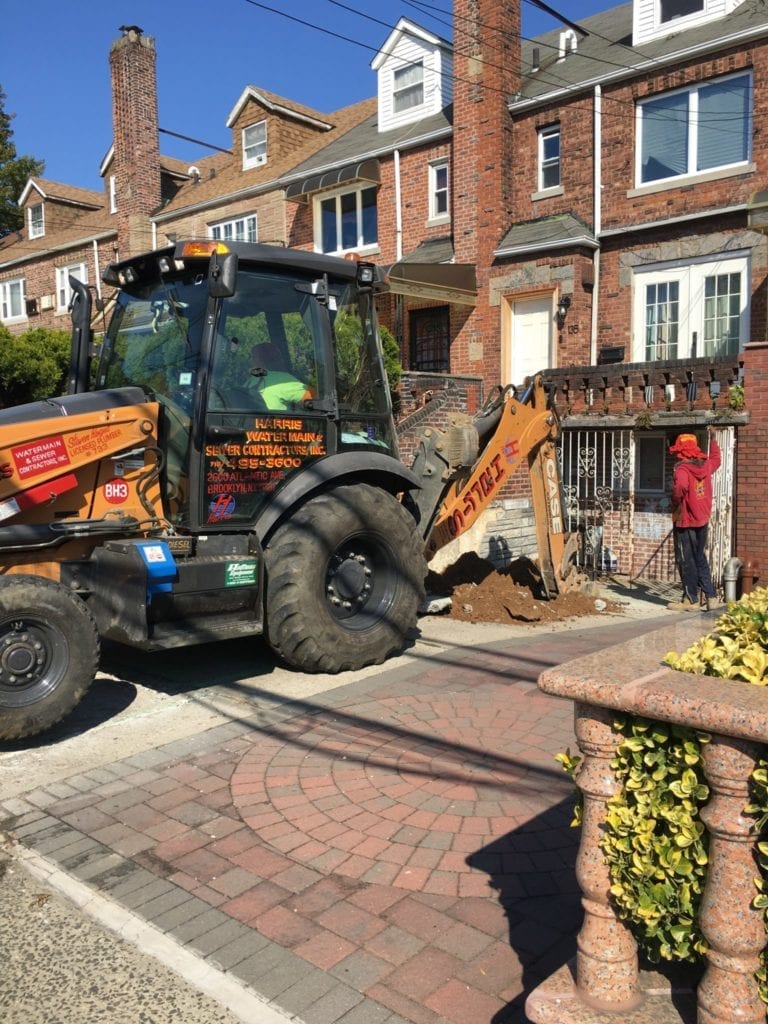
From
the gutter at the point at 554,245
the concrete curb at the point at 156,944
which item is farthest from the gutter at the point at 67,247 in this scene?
the concrete curb at the point at 156,944

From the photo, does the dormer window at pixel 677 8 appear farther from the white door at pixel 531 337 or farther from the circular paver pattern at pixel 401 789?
the circular paver pattern at pixel 401 789

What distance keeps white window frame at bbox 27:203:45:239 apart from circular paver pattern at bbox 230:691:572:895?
2957 centimetres

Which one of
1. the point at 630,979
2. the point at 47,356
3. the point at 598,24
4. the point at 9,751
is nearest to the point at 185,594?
the point at 9,751

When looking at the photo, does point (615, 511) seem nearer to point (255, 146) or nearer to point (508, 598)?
point (508, 598)

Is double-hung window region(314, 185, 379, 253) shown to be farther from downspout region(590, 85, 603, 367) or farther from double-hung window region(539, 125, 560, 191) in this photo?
downspout region(590, 85, 603, 367)

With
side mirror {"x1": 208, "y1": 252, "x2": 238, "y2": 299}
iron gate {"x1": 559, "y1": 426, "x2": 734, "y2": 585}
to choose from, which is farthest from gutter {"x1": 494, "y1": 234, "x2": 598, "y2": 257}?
side mirror {"x1": 208, "y1": 252, "x2": 238, "y2": 299}

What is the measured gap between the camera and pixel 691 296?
1379 centimetres

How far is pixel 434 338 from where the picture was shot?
17.9 meters

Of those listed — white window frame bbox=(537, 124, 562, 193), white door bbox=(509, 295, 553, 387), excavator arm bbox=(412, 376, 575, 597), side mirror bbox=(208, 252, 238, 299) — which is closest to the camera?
side mirror bbox=(208, 252, 238, 299)

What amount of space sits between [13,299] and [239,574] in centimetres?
2809

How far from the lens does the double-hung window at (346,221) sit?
62.6 feet

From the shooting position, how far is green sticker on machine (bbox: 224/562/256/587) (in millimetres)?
5578

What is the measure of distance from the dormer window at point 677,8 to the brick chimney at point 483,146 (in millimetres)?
2865

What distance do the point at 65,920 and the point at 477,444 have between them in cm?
541
